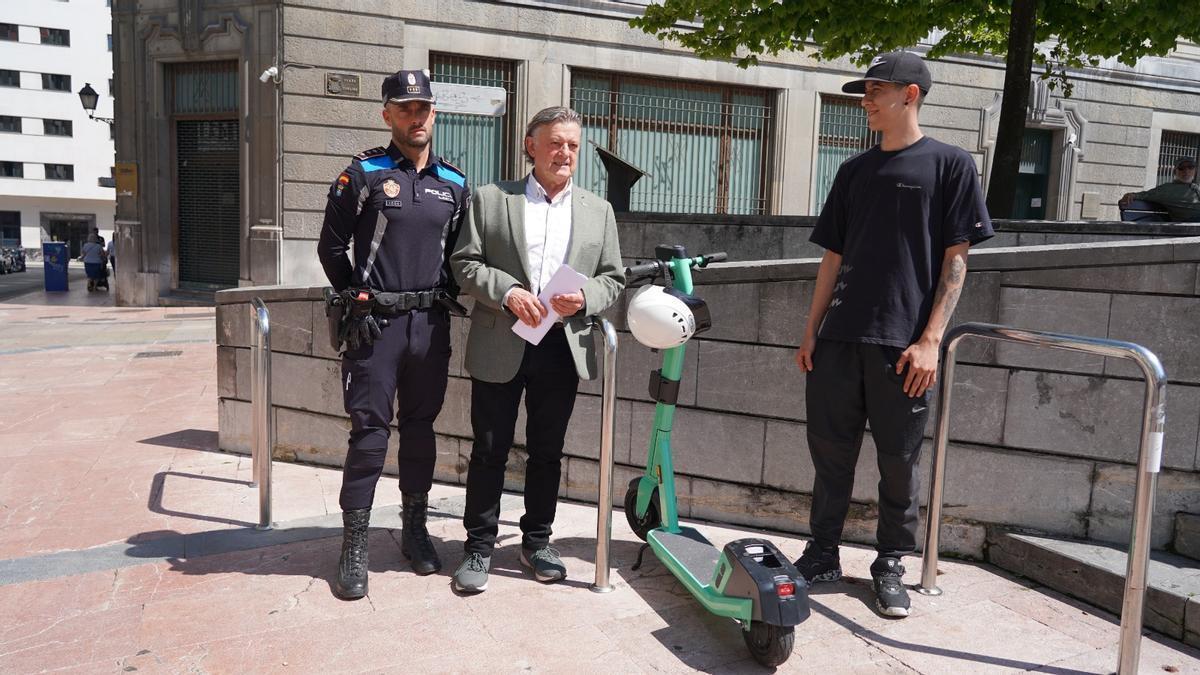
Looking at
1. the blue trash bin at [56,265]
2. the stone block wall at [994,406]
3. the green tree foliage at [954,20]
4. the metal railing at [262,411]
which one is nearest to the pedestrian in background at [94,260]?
the blue trash bin at [56,265]

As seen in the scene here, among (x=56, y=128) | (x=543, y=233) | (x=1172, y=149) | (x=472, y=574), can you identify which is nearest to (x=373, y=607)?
(x=472, y=574)

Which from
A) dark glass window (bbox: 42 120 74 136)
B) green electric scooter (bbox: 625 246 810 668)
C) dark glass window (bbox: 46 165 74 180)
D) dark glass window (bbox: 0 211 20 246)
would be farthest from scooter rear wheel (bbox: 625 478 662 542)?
dark glass window (bbox: 0 211 20 246)

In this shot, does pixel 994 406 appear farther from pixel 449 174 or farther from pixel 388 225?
pixel 388 225

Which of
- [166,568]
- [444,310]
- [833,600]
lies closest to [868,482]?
[833,600]

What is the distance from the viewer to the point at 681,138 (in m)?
15.8

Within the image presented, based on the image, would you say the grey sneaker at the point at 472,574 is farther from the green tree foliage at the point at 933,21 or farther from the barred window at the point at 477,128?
the barred window at the point at 477,128

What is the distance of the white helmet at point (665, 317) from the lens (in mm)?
3350

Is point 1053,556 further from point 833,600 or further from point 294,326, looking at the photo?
point 294,326

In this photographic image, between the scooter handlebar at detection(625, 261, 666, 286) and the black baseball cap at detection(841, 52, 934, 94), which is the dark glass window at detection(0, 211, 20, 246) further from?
the black baseball cap at detection(841, 52, 934, 94)

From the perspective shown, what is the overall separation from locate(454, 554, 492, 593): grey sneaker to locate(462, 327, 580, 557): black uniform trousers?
0.12 ft

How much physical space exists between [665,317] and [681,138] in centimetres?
1297

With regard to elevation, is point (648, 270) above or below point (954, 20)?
below

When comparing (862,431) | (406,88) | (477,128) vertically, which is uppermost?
(477,128)

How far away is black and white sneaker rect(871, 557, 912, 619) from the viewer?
3.39 meters
